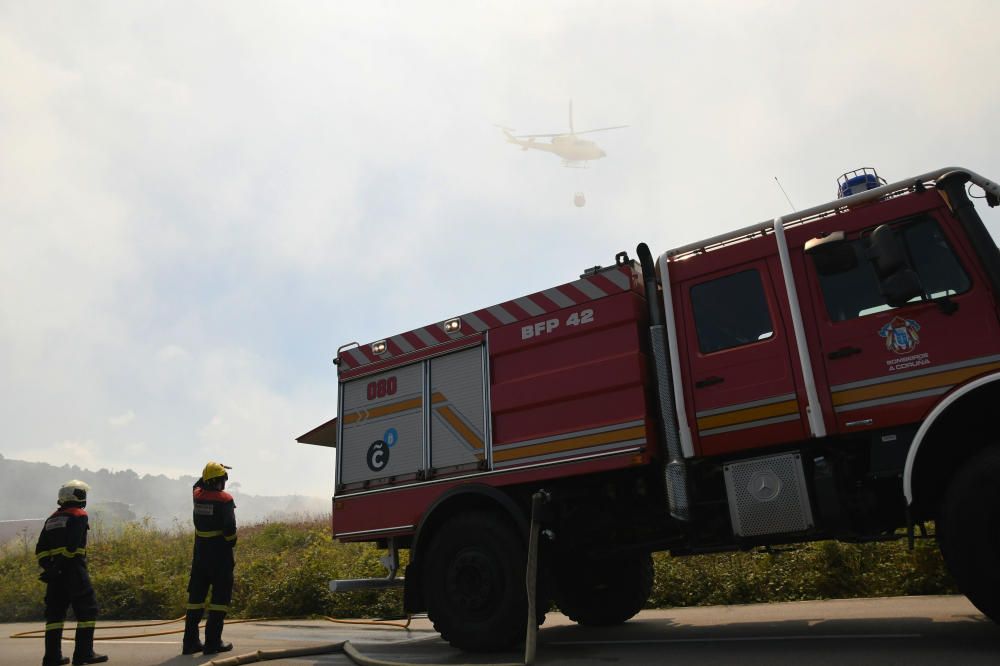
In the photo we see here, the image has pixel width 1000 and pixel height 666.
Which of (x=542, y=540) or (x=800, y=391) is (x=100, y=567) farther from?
Result: (x=800, y=391)

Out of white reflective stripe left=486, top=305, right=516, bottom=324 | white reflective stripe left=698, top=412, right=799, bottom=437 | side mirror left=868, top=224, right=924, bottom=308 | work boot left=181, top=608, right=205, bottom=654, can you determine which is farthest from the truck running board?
side mirror left=868, top=224, right=924, bottom=308

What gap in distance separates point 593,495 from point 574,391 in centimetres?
89

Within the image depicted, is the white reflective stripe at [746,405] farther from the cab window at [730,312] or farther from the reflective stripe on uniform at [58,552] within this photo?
the reflective stripe on uniform at [58,552]

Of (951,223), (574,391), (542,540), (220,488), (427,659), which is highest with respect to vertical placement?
(951,223)

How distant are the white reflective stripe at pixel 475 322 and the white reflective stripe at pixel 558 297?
72 cm

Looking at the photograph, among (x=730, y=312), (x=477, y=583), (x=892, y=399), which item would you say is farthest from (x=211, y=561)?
(x=892, y=399)

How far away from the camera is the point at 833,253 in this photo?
15.9ft

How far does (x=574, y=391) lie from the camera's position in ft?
19.1

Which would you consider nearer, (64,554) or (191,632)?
(64,554)

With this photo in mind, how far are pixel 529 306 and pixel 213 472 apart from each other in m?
3.85

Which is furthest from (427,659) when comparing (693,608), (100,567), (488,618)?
(100,567)

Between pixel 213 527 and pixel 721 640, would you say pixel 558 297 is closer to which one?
pixel 721 640

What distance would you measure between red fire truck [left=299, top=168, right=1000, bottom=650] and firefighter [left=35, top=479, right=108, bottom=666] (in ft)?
8.00

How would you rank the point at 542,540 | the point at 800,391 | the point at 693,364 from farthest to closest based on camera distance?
the point at 542,540, the point at 693,364, the point at 800,391
